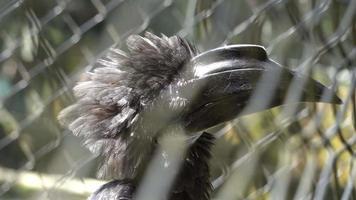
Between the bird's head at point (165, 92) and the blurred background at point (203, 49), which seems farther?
the blurred background at point (203, 49)

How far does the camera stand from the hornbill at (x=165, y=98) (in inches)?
44.6

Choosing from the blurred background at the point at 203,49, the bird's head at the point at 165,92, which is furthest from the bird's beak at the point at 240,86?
the blurred background at the point at 203,49

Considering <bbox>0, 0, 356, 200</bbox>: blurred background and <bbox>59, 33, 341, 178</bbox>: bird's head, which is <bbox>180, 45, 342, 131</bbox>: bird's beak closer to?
<bbox>59, 33, 341, 178</bbox>: bird's head

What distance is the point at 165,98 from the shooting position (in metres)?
1.18

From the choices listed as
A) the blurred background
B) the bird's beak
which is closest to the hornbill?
the bird's beak

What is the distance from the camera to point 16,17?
5.86ft

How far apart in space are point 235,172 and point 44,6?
24.2 inches

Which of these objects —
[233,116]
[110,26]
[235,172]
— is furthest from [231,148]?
[233,116]

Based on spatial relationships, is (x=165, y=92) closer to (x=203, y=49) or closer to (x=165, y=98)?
(x=165, y=98)

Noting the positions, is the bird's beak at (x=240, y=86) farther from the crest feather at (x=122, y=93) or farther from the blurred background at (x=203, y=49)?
the blurred background at (x=203, y=49)

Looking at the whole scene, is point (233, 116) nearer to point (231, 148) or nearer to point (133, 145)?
point (133, 145)

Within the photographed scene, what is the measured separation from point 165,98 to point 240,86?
4.7 inches

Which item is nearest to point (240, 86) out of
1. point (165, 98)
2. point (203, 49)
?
point (165, 98)

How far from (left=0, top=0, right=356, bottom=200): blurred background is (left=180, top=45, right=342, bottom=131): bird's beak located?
0.25 meters
